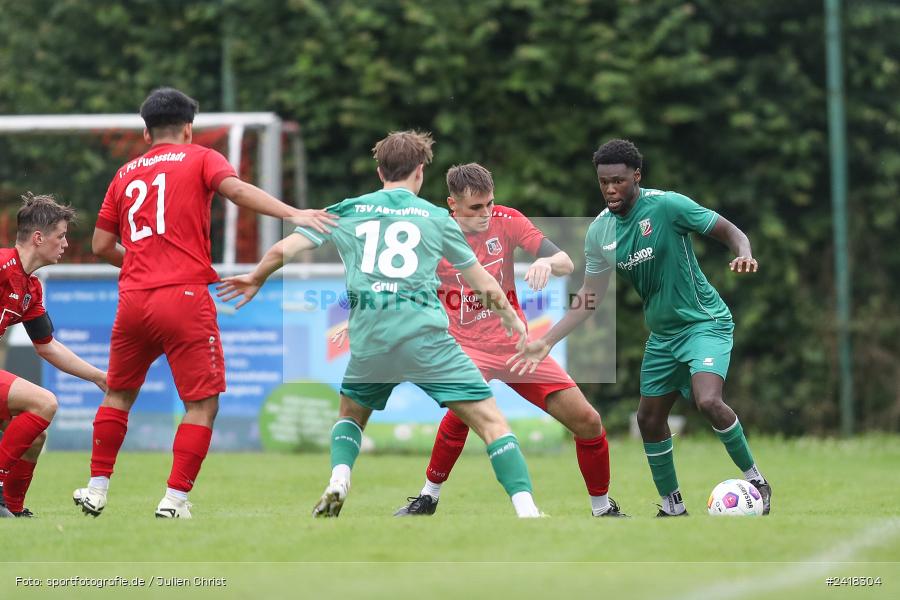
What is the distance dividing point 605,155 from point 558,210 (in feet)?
25.9

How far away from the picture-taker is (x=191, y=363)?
6801 mm

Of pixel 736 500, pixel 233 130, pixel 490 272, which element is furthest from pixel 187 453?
pixel 233 130

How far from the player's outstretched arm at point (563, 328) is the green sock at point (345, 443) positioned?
43.7 inches

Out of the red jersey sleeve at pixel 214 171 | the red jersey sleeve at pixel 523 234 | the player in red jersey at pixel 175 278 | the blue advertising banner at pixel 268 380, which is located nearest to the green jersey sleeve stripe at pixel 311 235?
the player in red jersey at pixel 175 278

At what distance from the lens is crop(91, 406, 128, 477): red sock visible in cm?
702

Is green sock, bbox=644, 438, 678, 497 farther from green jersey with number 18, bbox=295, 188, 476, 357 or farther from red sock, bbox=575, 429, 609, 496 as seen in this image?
green jersey with number 18, bbox=295, 188, 476, 357

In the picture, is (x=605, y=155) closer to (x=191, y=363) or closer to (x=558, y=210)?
(x=191, y=363)

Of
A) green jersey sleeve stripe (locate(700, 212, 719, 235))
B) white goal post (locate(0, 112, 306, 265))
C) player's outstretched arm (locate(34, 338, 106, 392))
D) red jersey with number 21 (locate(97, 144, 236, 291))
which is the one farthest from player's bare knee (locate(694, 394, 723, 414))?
white goal post (locate(0, 112, 306, 265))

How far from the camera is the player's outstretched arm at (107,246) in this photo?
712 cm

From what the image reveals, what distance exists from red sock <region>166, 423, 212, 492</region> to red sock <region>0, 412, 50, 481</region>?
108 centimetres

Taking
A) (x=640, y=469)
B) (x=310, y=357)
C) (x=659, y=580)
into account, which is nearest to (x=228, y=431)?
(x=310, y=357)

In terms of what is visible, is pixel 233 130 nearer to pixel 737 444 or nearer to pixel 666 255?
pixel 666 255

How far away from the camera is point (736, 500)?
7.49 m

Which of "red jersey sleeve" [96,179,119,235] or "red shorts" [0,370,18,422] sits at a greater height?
"red jersey sleeve" [96,179,119,235]
